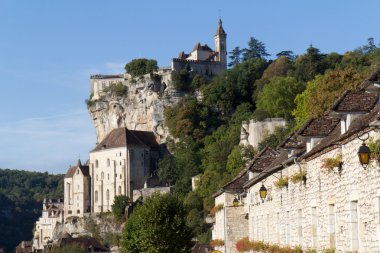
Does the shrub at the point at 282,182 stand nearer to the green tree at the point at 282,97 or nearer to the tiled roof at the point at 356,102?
the tiled roof at the point at 356,102

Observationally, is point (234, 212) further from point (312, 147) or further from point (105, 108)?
point (105, 108)

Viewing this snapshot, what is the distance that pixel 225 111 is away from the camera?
438 feet

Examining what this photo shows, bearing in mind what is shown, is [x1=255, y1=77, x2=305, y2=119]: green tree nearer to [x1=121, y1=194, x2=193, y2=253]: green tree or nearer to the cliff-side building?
the cliff-side building

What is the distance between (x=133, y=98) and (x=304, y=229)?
12013 cm

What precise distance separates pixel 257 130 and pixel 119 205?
27777 millimetres

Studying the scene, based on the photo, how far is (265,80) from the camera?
132 metres

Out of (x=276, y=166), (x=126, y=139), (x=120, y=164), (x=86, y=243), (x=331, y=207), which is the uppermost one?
(x=126, y=139)

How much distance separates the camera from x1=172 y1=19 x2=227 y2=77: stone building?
147 meters

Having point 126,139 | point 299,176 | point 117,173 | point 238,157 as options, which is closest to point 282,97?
point 238,157

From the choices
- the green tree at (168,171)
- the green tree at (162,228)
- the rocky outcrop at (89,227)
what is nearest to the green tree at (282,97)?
the green tree at (168,171)

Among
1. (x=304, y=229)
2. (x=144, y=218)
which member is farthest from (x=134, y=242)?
(x=304, y=229)

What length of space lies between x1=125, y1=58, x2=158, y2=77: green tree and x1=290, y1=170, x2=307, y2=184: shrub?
121 meters

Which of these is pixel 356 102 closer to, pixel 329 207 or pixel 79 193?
pixel 329 207

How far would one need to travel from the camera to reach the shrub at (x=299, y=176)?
25098mm
